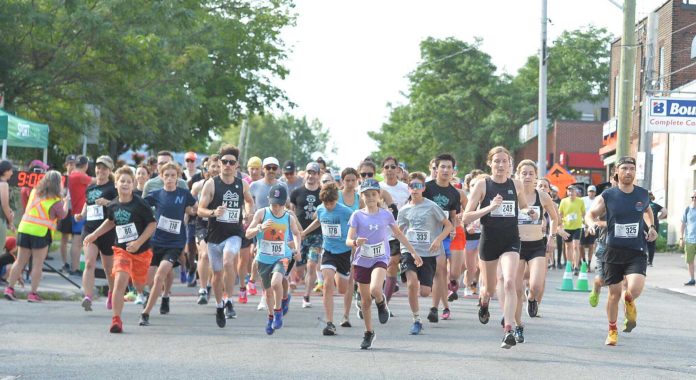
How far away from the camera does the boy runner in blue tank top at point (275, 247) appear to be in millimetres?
12711

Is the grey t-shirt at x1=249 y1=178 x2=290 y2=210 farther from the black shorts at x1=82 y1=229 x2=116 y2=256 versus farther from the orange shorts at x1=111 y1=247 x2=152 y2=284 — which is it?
the orange shorts at x1=111 y1=247 x2=152 y2=284

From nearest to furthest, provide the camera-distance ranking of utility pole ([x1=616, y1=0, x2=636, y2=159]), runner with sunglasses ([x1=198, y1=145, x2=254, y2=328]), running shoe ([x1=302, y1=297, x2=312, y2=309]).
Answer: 1. runner with sunglasses ([x1=198, y1=145, x2=254, y2=328])
2. running shoe ([x1=302, y1=297, x2=312, y2=309])
3. utility pole ([x1=616, y1=0, x2=636, y2=159])

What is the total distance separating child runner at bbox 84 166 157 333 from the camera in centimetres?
1283

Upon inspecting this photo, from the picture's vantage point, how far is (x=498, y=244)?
12117 millimetres

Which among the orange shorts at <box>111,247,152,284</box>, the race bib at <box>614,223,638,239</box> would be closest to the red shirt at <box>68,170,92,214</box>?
the orange shorts at <box>111,247,152,284</box>

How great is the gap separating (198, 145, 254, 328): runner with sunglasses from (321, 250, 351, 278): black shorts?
4.29 feet

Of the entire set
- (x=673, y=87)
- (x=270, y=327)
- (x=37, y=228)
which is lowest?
(x=270, y=327)

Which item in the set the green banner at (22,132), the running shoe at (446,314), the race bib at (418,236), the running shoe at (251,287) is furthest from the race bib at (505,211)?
the green banner at (22,132)

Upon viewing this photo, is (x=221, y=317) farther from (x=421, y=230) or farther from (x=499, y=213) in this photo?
(x=499, y=213)

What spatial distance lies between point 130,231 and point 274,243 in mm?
1481

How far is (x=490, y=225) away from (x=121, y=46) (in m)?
16.0

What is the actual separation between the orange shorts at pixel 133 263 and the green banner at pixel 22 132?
25.9ft

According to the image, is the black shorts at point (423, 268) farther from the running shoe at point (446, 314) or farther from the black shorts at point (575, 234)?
the black shorts at point (575, 234)

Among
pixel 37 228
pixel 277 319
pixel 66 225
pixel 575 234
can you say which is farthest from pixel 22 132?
pixel 575 234
